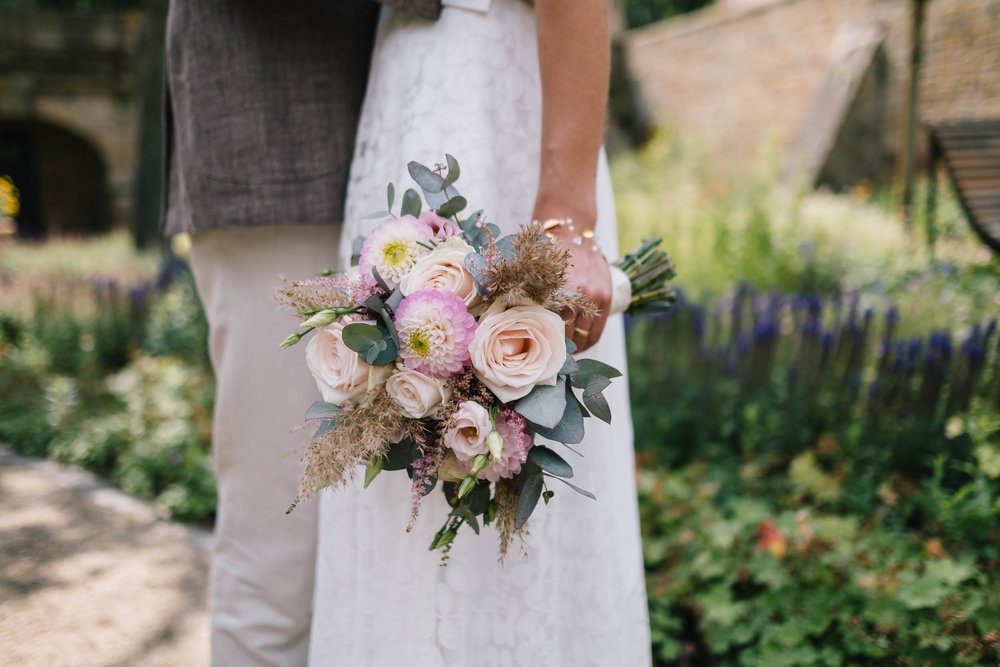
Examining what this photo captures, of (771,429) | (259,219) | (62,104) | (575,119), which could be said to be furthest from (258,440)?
(62,104)

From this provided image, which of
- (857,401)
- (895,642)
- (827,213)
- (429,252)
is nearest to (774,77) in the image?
(827,213)

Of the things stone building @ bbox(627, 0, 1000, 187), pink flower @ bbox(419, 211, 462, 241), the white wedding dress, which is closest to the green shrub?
the white wedding dress

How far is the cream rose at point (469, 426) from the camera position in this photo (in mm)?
848

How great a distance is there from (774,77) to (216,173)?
38.2 feet

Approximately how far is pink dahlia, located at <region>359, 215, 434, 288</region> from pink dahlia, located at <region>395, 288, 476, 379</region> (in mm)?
72

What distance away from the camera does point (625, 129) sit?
13.7m

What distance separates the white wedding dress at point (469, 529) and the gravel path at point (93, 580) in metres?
1.12

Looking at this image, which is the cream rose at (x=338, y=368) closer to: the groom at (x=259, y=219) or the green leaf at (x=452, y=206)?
the green leaf at (x=452, y=206)

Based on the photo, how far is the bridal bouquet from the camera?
2.81ft

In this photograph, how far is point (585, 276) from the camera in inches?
40.4

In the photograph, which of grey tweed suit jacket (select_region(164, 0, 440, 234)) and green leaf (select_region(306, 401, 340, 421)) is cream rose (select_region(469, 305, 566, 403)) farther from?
grey tweed suit jacket (select_region(164, 0, 440, 234))

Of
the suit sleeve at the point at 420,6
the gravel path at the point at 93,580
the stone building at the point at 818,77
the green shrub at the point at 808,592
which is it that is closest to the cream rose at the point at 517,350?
the suit sleeve at the point at 420,6

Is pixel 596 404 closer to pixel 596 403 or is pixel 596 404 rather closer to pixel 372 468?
pixel 596 403

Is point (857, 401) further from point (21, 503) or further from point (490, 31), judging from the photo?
point (21, 503)
